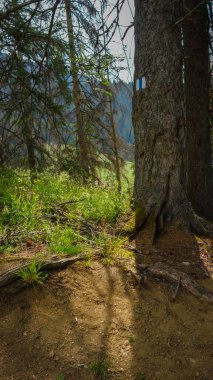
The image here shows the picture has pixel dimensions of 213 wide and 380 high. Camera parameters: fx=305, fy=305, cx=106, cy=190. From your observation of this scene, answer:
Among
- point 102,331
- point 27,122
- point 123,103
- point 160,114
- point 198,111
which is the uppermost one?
point 123,103

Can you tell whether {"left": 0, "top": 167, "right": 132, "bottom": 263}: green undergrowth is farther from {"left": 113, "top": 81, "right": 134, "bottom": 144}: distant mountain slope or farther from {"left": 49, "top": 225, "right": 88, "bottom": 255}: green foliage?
{"left": 113, "top": 81, "right": 134, "bottom": 144}: distant mountain slope

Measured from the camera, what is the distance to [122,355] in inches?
98.0

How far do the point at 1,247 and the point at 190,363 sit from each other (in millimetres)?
2271

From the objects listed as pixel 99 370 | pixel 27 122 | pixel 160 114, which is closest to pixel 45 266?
pixel 99 370

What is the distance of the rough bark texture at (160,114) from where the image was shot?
419 centimetres

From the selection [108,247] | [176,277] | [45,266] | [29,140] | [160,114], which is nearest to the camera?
[45,266]

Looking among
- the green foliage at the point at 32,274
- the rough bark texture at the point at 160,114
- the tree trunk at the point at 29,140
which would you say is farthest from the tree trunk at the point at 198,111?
the green foliage at the point at 32,274

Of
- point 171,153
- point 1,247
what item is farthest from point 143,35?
point 1,247

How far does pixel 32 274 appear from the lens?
9.48 feet

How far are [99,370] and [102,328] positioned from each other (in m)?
0.36

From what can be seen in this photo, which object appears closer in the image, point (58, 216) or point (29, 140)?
point (58, 216)

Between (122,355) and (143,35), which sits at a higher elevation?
(143,35)

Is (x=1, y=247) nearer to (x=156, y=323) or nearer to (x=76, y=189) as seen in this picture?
(x=156, y=323)

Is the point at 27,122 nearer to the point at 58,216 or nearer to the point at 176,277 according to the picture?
the point at 58,216
